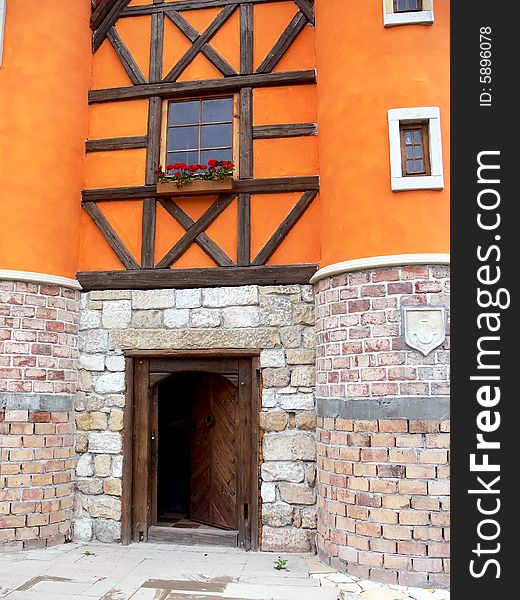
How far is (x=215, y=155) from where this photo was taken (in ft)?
21.4

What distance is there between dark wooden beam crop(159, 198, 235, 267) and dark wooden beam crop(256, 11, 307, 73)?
68.9 inches

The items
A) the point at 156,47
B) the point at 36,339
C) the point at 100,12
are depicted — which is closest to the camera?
the point at 36,339

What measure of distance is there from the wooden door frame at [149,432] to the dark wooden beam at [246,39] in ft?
10.2

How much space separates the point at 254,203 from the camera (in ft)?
20.4

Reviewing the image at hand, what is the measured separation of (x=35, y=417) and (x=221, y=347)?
1.98m

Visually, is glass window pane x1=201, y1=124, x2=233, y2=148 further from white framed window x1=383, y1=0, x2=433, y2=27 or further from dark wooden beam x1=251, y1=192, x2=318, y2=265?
white framed window x1=383, y1=0, x2=433, y2=27

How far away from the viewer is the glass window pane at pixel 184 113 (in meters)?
6.63

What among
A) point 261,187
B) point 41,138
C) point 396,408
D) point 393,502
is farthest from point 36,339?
point 393,502

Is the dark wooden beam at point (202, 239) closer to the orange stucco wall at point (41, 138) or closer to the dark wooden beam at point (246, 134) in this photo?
the dark wooden beam at point (246, 134)

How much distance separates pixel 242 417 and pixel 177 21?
4.48 m

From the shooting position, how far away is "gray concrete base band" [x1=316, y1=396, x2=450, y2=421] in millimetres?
4930

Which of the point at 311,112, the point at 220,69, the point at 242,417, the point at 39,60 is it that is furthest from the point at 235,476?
the point at 39,60

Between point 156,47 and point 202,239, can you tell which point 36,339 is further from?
point 156,47

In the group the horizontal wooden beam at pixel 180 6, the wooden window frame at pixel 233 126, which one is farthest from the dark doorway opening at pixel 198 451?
the horizontal wooden beam at pixel 180 6
